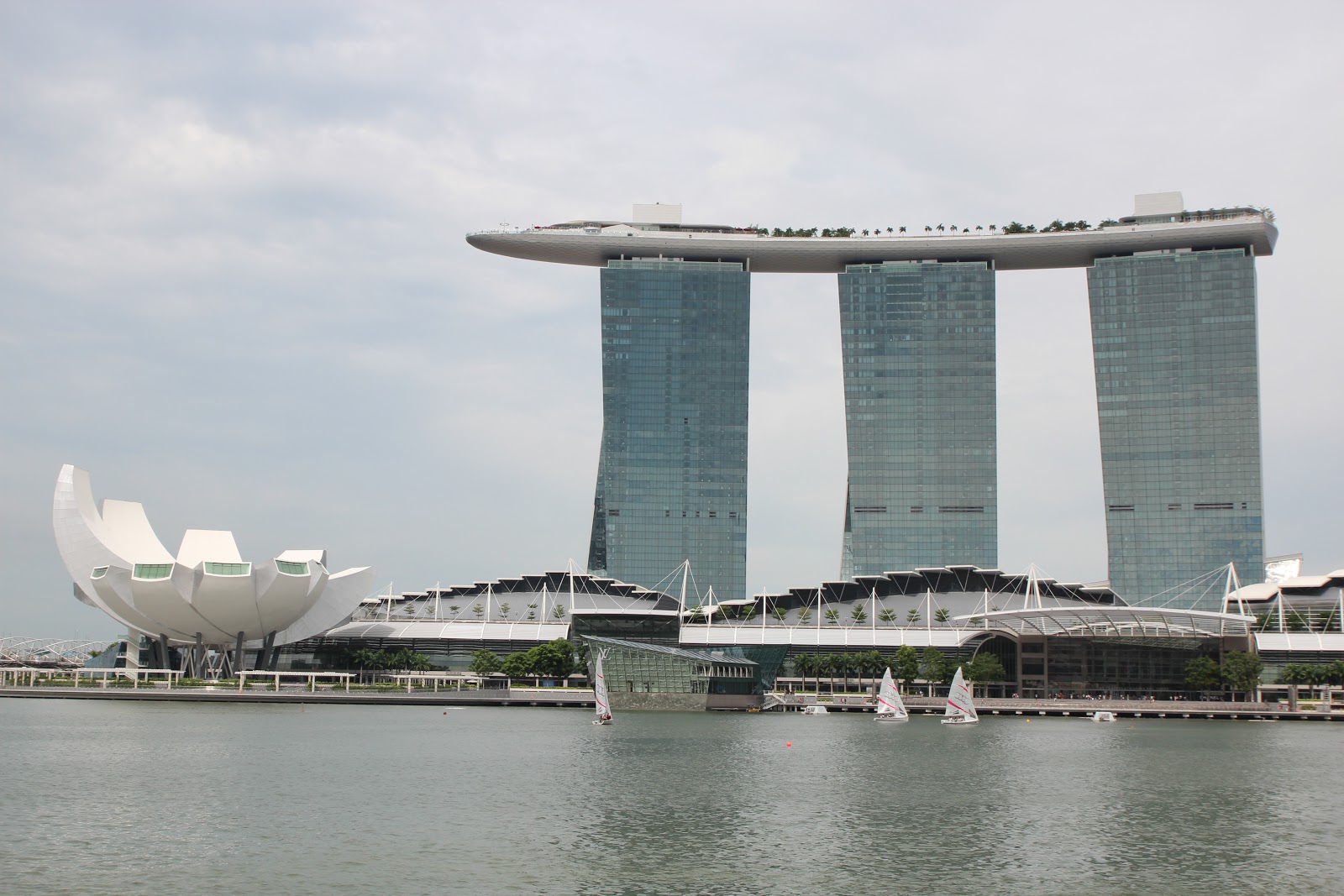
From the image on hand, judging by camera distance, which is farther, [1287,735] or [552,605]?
[552,605]

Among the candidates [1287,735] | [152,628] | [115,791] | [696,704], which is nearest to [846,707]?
[696,704]

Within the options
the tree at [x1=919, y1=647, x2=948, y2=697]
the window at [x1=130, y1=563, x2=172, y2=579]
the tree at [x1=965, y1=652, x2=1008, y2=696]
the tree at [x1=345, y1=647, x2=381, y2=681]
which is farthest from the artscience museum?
the tree at [x1=965, y1=652, x2=1008, y2=696]

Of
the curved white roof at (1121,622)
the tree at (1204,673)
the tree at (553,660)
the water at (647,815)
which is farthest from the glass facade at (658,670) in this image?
the tree at (1204,673)

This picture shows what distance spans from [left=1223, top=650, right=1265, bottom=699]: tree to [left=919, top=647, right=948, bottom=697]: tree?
96.9 ft

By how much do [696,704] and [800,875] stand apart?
311 ft

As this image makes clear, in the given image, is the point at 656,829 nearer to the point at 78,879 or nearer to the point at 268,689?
the point at 78,879

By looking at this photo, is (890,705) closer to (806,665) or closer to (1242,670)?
(806,665)

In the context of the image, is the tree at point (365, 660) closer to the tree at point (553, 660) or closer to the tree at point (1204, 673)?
the tree at point (553, 660)

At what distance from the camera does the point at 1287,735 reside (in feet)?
338

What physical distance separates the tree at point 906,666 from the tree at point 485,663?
48.0m

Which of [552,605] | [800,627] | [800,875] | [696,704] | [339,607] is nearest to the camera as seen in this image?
[800,875]

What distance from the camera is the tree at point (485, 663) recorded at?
163 metres

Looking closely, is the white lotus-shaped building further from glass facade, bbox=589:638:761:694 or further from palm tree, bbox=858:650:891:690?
palm tree, bbox=858:650:891:690

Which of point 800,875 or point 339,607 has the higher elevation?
point 339,607
